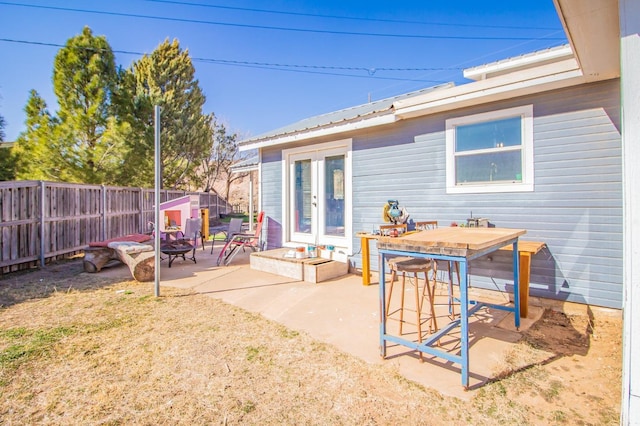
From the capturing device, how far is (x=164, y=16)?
30.5 ft

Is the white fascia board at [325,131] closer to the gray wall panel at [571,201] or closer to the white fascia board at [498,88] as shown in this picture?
the white fascia board at [498,88]

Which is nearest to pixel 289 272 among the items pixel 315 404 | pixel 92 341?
pixel 92 341

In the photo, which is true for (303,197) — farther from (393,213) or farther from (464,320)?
(464,320)

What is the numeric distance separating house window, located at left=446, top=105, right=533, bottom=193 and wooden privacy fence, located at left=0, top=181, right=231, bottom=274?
7564 mm

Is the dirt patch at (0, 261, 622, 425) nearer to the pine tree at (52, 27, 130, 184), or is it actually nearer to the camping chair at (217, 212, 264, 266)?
the camping chair at (217, 212, 264, 266)

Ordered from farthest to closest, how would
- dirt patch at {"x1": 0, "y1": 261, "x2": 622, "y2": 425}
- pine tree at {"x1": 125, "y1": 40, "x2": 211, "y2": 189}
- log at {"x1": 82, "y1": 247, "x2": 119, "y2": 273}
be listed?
pine tree at {"x1": 125, "y1": 40, "x2": 211, "y2": 189}
log at {"x1": 82, "y1": 247, "x2": 119, "y2": 273}
dirt patch at {"x1": 0, "y1": 261, "x2": 622, "y2": 425}

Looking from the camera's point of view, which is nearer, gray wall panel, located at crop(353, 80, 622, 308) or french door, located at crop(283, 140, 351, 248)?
gray wall panel, located at crop(353, 80, 622, 308)

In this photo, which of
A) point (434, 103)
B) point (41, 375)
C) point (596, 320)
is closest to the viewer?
point (41, 375)

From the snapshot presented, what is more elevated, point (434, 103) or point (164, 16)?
point (164, 16)

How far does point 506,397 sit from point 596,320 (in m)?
2.27

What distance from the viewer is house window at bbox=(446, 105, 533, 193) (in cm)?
400

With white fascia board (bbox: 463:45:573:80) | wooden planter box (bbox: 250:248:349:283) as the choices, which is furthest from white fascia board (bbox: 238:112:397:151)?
white fascia board (bbox: 463:45:573:80)

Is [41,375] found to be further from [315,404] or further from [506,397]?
[506,397]

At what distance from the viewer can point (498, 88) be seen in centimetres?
391
